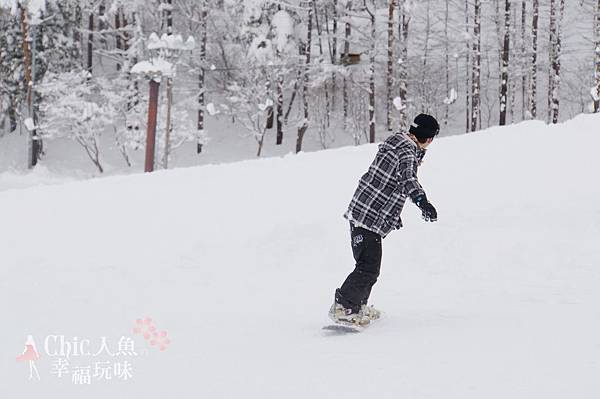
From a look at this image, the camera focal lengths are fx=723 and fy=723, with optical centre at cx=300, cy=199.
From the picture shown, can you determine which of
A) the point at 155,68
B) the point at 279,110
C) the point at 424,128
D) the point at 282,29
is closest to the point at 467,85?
the point at 279,110

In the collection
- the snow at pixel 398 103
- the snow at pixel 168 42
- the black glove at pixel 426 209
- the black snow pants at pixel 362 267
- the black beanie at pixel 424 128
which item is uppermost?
the black beanie at pixel 424 128

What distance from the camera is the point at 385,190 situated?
5434 mm

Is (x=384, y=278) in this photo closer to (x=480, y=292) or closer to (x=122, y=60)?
(x=480, y=292)

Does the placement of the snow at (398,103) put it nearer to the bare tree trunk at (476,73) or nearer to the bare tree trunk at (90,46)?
the bare tree trunk at (476,73)

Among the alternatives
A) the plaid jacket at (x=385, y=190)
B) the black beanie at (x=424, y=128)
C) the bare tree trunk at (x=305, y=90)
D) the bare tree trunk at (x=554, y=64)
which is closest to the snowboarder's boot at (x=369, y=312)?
the plaid jacket at (x=385, y=190)

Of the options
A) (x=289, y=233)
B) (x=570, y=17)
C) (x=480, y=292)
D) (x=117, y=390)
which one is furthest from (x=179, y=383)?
(x=570, y=17)

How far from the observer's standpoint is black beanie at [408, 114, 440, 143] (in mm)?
5352

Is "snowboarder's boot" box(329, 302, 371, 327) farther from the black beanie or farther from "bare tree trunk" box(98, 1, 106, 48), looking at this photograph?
"bare tree trunk" box(98, 1, 106, 48)

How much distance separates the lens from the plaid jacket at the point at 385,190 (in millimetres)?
5344

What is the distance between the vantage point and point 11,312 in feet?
20.7

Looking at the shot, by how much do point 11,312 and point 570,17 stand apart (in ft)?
122

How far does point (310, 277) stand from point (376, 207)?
2.20 meters

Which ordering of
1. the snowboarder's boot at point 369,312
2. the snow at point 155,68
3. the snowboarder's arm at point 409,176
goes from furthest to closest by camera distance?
the snow at point 155,68, the snowboarder's boot at point 369,312, the snowboarder's arm at point 409,176

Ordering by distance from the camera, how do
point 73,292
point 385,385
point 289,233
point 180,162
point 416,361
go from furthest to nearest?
point 180,162, point 289,233, point 73,292, point 416,361, point 385,385
